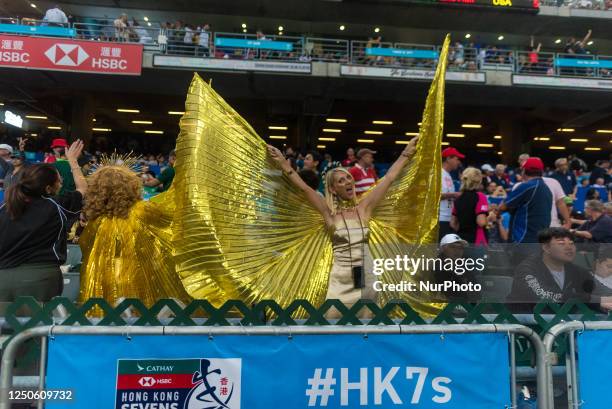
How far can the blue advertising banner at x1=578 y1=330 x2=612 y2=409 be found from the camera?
231cm

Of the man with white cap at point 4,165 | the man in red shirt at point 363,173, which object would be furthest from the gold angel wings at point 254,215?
the man with white cap at point 4,165

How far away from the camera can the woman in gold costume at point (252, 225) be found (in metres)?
2.93

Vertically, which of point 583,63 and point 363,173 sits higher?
point 583,63

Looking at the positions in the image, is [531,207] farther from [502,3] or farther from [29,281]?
[502,3]

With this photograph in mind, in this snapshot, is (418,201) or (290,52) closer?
(418,201)

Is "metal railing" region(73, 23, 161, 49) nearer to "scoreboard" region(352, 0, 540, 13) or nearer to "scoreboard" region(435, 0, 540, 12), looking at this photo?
"scoreboard" region(352, 0, 540, 13)

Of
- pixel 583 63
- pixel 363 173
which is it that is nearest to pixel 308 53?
pixel 583 63

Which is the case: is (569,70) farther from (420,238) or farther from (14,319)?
(14,319)

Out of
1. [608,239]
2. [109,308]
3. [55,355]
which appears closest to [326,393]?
[109,308]

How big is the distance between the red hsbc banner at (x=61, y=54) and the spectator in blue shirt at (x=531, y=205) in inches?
534

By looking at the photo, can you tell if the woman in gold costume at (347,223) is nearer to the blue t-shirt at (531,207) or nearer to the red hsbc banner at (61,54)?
the blue t-shirt at (531,207)

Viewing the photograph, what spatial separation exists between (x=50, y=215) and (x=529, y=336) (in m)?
2.83

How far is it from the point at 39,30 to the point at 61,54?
1072 millimetres

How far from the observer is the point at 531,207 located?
4.52m
